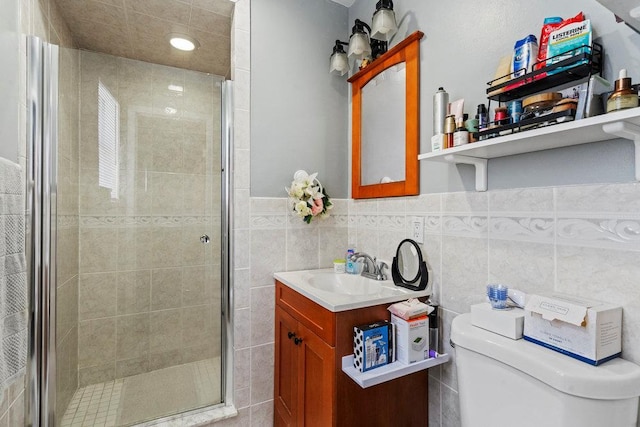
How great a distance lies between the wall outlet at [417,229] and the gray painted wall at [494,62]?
135 mm

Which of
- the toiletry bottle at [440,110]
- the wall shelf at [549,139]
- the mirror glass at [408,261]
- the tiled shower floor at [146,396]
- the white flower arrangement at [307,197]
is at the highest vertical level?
the toiletry bottle at [440,110]

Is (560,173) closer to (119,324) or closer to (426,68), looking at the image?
(426,68)

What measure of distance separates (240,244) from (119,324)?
96 centimetres

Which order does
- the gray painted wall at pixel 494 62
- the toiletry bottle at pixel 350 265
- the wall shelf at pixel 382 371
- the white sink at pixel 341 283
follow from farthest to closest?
the toiletry bottle at pixel 350 265 → the white sink at pixel 341 283 → the wall shelf at pixel 382 371 → the gray painted wall at pixel 494 62

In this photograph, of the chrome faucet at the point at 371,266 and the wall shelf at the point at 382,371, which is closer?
the wall shelf at the point at 382,371

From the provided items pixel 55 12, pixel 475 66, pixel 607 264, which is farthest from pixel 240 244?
pixel 55 12

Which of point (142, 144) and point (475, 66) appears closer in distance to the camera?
point (475, 66)

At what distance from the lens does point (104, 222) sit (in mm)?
1776

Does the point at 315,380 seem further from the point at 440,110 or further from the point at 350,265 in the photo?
the point at 440,110

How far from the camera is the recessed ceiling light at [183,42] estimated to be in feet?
6.07

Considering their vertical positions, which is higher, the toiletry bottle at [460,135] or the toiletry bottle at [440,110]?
the toiletry bottle at [440,110]

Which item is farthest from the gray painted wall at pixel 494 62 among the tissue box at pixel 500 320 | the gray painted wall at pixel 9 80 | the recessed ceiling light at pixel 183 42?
the gray painted wall at pixel 9 80

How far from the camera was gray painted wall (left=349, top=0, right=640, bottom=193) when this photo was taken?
77 centimetres

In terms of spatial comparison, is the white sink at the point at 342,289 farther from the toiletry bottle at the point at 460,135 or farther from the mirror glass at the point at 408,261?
the toiletry bottle at the point at 460,135
